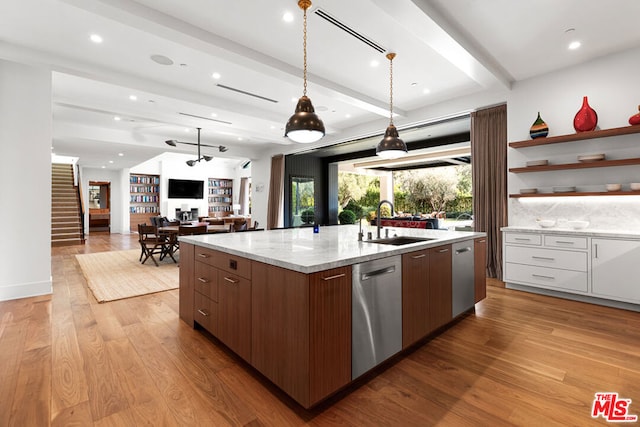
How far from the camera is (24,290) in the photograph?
374 centimetres

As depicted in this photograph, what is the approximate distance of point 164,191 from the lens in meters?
13.1

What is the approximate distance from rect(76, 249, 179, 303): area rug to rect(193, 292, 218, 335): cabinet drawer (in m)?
1.70

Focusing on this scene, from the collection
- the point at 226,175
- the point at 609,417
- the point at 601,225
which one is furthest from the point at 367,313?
the point at 226,175

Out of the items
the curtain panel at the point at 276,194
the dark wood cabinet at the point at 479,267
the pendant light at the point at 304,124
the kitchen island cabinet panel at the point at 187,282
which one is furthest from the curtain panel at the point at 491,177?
the curtain panel at the point at 276,194

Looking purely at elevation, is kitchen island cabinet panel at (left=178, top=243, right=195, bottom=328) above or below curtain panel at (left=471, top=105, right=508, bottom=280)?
below

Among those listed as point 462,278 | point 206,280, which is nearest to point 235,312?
point 206,280

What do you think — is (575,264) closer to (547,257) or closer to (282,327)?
(547,257)

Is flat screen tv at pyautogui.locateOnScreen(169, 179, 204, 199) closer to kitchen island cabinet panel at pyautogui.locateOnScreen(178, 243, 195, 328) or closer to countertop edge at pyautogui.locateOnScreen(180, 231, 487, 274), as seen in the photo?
kitchen island cabinet panel at pyautogui.locateOnScreen(178, 243, 195, 328)

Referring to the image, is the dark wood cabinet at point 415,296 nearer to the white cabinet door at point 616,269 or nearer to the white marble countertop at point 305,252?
the white marble countertop at point 305,252

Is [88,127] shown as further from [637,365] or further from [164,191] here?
[637,365]

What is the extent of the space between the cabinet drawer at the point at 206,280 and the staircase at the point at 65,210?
8.64m

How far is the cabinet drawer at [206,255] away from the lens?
238cm

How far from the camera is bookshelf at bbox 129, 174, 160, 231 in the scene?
12750 mm

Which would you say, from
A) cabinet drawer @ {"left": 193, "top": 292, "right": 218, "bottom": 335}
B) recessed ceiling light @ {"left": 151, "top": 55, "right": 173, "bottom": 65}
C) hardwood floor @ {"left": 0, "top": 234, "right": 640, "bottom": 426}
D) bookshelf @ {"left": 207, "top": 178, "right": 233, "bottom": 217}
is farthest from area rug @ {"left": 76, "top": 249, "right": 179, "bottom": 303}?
bookshelf @ {"left": 207, "top": 178, "right": 233, "bottom": 217}
